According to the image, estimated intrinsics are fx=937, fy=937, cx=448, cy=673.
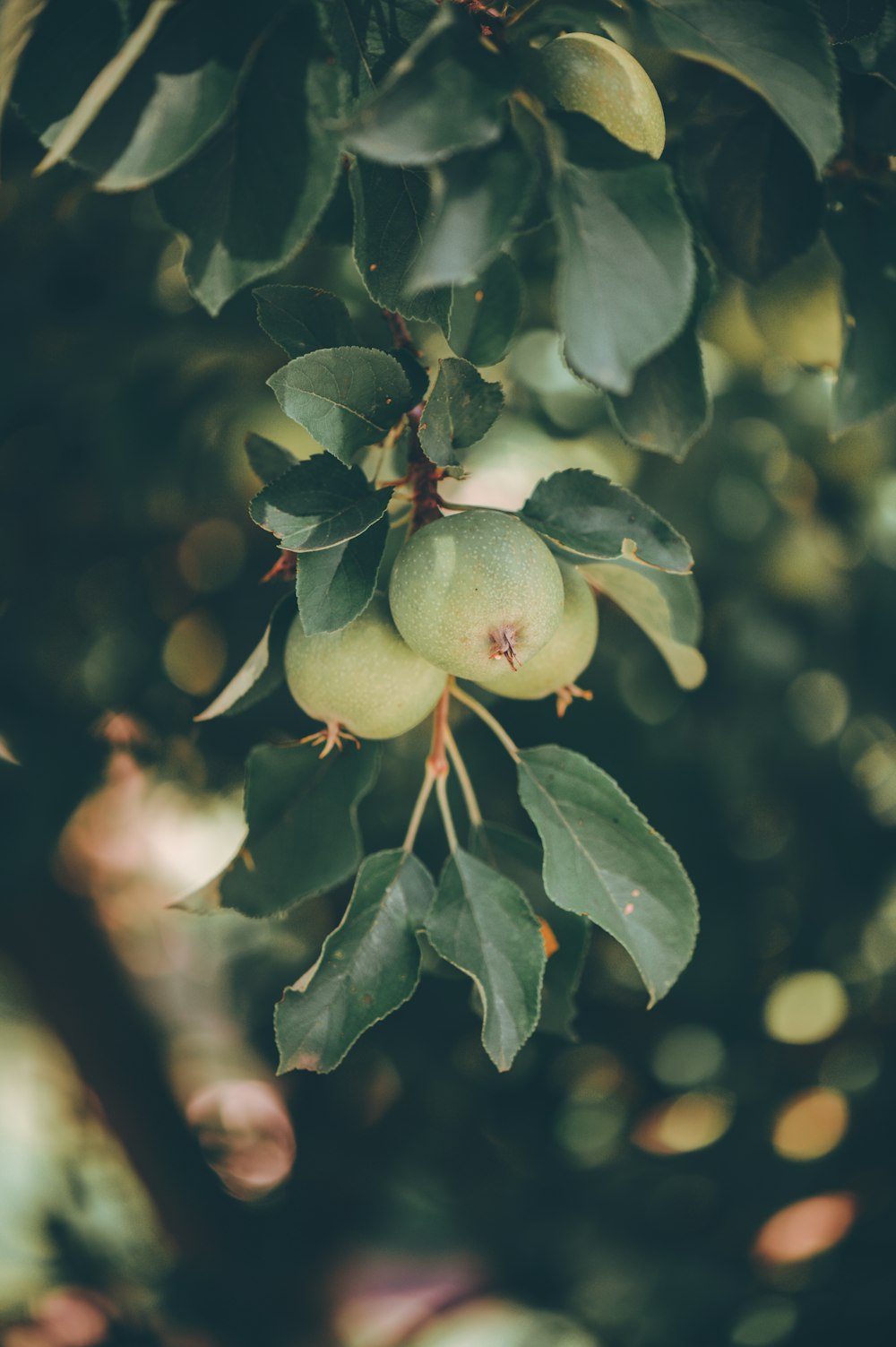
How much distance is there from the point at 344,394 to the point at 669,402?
22cm

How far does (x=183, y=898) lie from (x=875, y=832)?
149cm

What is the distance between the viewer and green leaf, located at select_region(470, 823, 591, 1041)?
90cm

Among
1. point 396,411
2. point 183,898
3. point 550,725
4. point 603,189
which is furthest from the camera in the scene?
point 550,725

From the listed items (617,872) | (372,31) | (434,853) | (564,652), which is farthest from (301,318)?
(434,853)

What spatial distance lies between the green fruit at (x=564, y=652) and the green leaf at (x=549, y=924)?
195 millimetres

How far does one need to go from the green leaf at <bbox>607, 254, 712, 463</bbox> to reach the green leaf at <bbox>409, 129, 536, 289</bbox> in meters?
0.15

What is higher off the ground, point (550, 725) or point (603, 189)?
point (603, 189)

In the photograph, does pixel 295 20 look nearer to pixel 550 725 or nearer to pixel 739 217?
pixel 739 217

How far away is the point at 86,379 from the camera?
1.60 metres

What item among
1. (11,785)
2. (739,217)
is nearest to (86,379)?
(11,785)

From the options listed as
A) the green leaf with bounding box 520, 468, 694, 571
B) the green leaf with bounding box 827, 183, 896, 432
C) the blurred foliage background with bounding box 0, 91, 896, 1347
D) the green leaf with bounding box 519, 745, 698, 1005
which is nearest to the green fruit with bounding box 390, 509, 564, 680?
the green leaf with bounding box 520, 468, 694, 571

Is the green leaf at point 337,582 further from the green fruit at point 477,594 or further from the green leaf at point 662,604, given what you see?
the green leaf at point 662,604

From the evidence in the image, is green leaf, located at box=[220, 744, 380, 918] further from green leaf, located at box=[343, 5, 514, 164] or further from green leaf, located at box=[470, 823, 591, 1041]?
green leaf, located at box=[343, 5, 514, 164]

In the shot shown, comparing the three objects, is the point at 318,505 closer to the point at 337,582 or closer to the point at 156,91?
the point at 337,582
